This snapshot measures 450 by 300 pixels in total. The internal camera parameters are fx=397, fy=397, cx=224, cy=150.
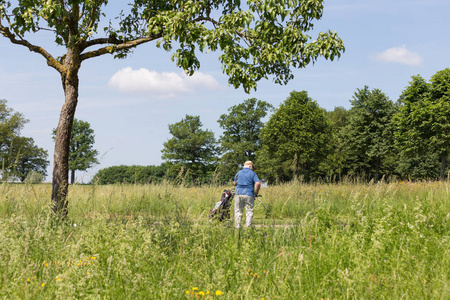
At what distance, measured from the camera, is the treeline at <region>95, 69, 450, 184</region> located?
42.0 m

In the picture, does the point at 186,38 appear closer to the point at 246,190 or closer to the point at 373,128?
the point at 246,190

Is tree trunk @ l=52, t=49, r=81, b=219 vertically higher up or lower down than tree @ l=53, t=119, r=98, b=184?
lower down

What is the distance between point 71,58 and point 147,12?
2170 mm

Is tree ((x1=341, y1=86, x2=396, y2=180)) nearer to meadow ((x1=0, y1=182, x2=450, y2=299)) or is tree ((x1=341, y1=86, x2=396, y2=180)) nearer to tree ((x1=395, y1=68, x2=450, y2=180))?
tree ((x1=395, y1=68, x2=450, y2=180))

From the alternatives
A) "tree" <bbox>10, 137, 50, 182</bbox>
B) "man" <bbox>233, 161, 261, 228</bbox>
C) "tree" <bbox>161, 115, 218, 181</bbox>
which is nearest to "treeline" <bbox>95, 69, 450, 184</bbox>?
"tree" <bbox>161, 115, 218, 181</bbox>

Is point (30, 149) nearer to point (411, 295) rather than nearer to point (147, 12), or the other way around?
point (147, 12)

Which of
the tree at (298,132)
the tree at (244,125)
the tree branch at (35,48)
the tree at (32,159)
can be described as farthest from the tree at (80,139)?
the tree branch at (35,48)

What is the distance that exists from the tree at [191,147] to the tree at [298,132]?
19.9 m

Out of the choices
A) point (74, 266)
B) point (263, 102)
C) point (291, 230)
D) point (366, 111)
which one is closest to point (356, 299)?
point (74, 266)

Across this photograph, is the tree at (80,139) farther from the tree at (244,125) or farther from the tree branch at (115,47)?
the tree branch at (115,47)

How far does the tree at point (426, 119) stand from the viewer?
4028 centimetres

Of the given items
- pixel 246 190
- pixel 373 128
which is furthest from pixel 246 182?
pixel 373 128

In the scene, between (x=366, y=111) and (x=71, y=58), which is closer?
(x=71, y=58)

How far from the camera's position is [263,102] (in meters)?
66.8
